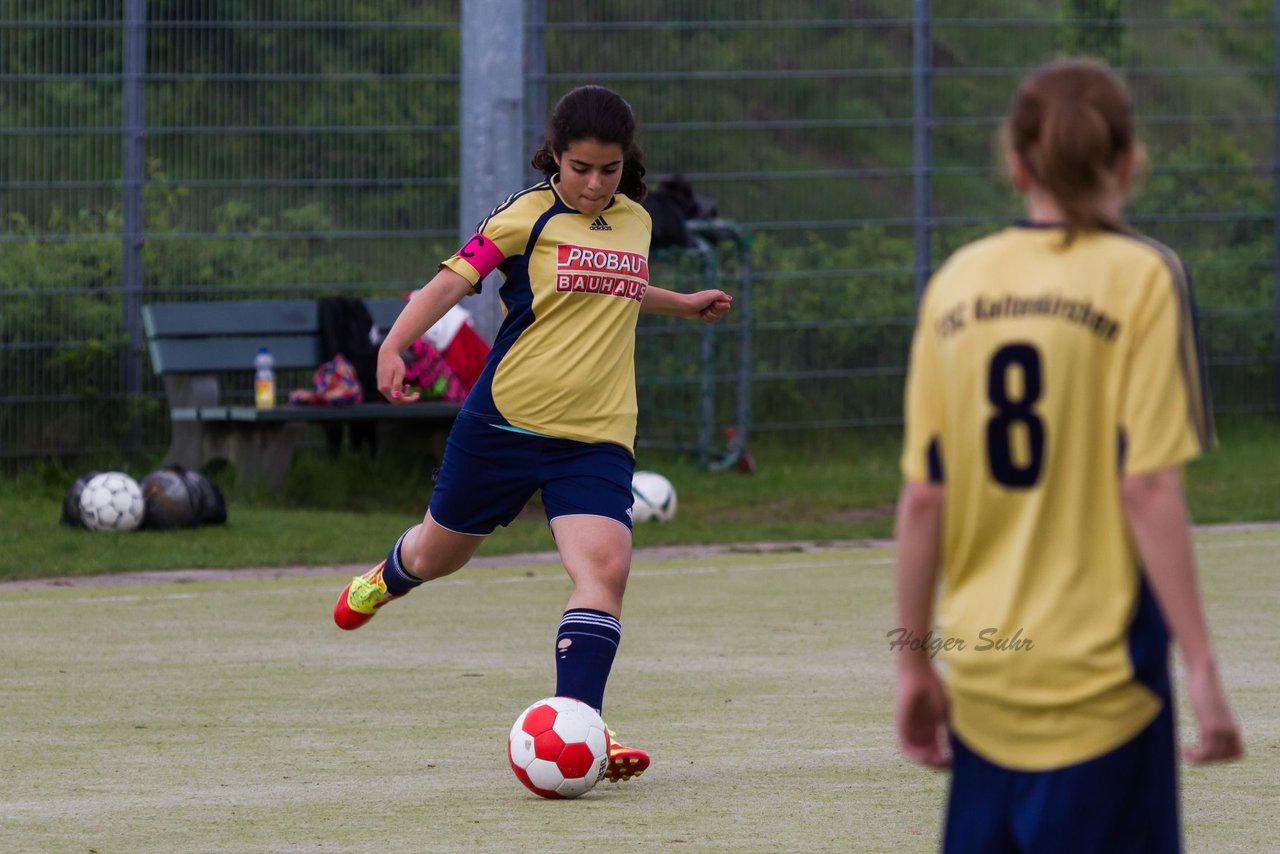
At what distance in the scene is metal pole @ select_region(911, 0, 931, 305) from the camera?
15.9 metres

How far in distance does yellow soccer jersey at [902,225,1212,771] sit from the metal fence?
11.7 m

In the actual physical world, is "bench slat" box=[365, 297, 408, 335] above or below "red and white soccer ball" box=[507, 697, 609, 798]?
above

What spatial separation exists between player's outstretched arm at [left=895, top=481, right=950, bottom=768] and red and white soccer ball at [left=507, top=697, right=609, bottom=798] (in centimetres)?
228

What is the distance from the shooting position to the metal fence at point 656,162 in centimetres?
1418

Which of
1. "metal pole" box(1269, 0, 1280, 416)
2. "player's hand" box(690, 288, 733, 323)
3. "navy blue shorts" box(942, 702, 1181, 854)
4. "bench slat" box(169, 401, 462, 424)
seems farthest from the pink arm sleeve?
"metal pole" box(1269, 0, 1280, 416)

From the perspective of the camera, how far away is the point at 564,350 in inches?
217

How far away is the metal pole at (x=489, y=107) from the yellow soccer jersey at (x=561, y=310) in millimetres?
7218

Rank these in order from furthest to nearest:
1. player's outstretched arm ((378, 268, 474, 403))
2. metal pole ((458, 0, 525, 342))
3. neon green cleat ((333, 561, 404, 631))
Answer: metal pole ((458, 0, 525, 342)) < neon green cleat ((333, 561, 404, 631)) < player's outstretched arm ((378, 268, 474, 403))

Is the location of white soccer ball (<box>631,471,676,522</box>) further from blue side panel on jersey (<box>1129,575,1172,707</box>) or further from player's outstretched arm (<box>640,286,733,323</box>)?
blue side panel on jersey (<box>1129,575,1172,707</box>)

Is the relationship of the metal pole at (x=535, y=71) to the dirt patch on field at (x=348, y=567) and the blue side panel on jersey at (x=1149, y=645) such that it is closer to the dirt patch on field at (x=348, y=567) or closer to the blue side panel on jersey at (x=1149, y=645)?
the dirt patch on field at (x=348, y=567)

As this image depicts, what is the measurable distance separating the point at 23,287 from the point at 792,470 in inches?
216

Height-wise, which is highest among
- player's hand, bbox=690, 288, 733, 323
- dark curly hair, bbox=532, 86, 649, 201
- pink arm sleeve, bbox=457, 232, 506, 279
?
dark curly hair, bbox=532, 86, 649, 201

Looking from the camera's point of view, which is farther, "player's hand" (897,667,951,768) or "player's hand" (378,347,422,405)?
"player's hand" (378,347,422,405)

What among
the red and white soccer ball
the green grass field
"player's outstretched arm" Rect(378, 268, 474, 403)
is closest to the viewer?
the green grass field
